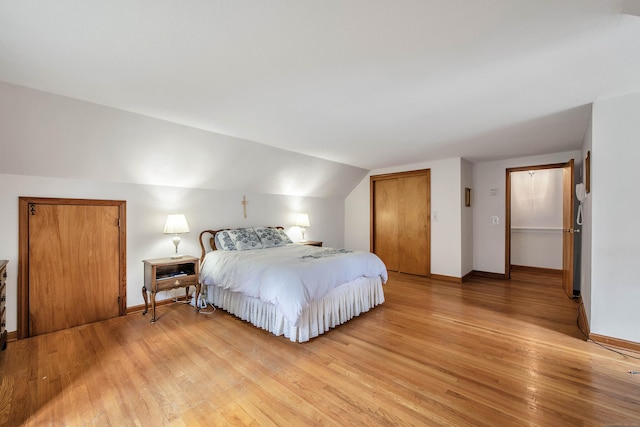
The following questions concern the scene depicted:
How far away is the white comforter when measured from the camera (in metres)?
2.60

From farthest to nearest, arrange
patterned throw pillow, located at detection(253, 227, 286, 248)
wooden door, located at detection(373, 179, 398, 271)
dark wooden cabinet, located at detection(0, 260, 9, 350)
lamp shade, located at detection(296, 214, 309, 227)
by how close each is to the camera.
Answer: wooden door, located at detection(373, 179, 398, 271) < lamp shade, located at detection(296, 214, 309, 227) < patterned throw pillow, located at detection(253, 227, 286, 248) < dark wooden cabinet, located at detection(0, 260, 9, 350)

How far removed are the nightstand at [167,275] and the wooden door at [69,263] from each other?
14.4 inches

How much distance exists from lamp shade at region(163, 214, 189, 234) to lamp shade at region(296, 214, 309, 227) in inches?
86.9

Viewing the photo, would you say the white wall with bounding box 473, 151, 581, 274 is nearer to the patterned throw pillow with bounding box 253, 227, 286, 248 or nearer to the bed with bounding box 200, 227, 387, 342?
the bed with bounding box 200, 227, 387, 342

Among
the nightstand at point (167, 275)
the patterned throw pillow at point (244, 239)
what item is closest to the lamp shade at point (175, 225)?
the nightstand at point (167, 275)

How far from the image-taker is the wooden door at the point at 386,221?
5.88m

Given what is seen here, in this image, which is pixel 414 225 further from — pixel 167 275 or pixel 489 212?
pixel 167 275

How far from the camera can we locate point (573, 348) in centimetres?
253

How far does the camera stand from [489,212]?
5336 mm

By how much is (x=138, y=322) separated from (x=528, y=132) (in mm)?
5269

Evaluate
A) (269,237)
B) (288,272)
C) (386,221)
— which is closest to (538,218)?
(386,221)

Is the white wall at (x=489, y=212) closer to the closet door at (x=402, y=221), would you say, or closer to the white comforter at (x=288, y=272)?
the closet door at (x=402, y=221)

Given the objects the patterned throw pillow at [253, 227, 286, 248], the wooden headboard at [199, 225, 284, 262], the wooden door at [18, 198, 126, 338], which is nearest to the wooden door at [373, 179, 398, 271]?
the patterned throw pillow at [253, 227, 286, 248]

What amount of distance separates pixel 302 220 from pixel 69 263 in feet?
11.1
